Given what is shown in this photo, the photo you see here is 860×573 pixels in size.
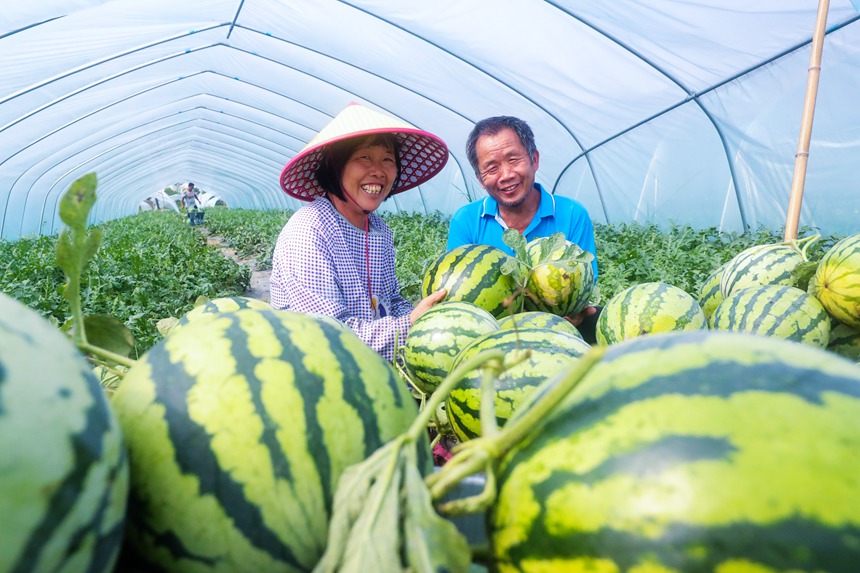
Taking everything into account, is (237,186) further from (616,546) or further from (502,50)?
(616,546)

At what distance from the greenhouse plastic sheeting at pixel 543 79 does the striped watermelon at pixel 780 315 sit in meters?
4.67

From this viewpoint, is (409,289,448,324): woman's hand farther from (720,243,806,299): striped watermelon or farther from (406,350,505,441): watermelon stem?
(406,350,505,441): watermelon stem

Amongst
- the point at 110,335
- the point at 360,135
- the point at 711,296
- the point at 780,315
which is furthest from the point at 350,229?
→ the point at 110,335

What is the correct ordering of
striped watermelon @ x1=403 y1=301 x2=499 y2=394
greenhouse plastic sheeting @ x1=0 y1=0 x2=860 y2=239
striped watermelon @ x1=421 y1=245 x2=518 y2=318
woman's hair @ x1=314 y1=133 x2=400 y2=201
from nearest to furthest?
striped watermelon @ x1=403 y1=301 x2=499 y2=394
striped watermelon @ x1=421 y1=245 x2=518 y2=318
woman's hair @ x1=314 y1=133 x2=400 y2=201
greenhouse plastic sheeting @ x1=0 y1=0 x2=860 y2=239

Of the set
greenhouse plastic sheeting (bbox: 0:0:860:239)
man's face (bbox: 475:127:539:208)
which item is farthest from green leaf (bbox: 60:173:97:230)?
greenhouse plastic sheeting (bbox: 0:0:860:239)

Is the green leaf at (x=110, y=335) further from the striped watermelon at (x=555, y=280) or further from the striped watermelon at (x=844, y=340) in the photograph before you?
the striped watermelon at (x=844, y=340)

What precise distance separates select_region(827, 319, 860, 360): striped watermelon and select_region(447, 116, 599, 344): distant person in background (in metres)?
2.12

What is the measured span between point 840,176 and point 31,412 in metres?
7.83

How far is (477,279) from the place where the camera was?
2.41 meters

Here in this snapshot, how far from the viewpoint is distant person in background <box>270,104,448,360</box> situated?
108 inches

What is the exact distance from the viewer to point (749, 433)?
1.71 feet

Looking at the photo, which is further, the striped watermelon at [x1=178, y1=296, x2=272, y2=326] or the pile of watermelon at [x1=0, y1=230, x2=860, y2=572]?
the striped watermelon at [x1=178, y1=296, x2=272, y2=326]

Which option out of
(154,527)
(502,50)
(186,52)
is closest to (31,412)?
(154,527)

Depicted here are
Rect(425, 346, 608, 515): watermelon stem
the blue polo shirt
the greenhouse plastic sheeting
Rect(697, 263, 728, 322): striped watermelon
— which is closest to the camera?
Rect(425, 346, 608, 515): watermelon stem
